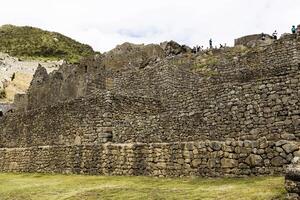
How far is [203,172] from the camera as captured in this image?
12414 mm

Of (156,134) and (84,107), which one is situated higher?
(84,107)

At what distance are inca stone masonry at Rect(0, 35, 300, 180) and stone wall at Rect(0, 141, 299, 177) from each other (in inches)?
1.0

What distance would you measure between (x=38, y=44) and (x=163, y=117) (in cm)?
7346

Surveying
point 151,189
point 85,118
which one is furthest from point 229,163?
point 85,118

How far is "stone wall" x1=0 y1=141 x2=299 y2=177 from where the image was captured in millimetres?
10914

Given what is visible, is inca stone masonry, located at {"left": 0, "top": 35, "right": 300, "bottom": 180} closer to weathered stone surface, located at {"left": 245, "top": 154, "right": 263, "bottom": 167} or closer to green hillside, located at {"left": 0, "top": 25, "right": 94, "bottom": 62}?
weathered stone surface, located at {"left": 245, "top": 154, "right": 263, "bottom": 167}

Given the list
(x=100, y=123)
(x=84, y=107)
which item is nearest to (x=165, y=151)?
(x=100, y=123)

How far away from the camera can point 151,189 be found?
11.4 meters

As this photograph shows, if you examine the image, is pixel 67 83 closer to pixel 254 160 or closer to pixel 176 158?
pixel 176 158

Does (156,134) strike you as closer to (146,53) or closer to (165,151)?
(165,151)

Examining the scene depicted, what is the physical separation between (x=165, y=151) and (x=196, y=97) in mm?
5831

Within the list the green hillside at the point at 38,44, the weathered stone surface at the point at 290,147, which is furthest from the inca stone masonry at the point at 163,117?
the green hillside at the point at 38,44

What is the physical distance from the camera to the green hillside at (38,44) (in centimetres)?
8244

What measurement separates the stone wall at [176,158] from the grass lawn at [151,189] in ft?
1.04
